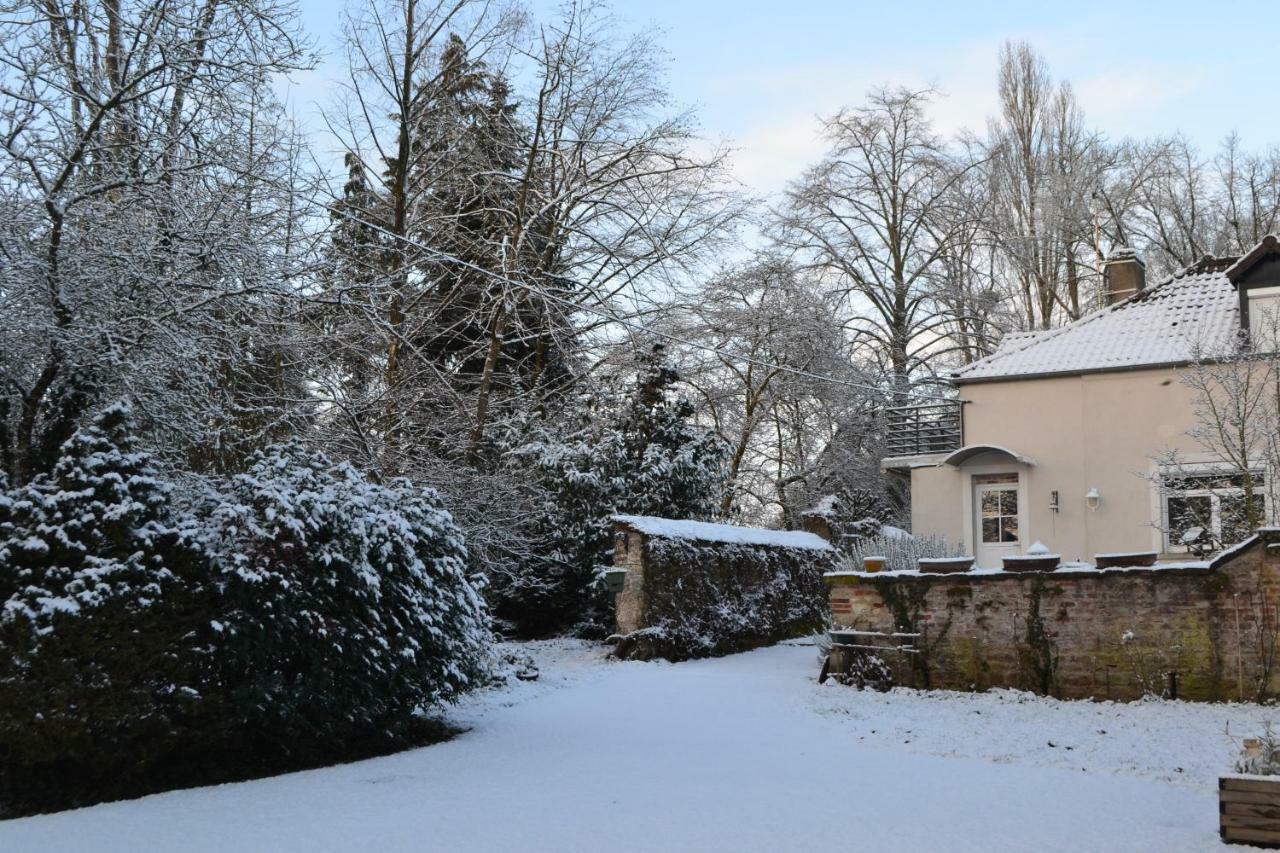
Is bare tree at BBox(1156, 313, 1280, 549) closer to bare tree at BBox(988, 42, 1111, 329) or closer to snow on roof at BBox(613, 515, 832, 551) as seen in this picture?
snow on roof at BBox(613, 515, 832, 551)

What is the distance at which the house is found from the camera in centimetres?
1719

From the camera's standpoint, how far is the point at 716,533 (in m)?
16.6

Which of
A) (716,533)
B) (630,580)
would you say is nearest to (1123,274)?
(716,533)

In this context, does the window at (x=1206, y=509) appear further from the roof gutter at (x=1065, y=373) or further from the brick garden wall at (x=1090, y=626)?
the brick garden wall at (x=1090, y=626)

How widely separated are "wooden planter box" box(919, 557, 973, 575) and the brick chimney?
11404 millimetres

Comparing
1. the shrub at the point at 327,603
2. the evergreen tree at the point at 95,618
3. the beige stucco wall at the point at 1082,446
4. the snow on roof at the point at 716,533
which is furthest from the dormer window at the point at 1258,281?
the evergreen tree at the point at 95,618

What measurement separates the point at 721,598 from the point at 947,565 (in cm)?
495

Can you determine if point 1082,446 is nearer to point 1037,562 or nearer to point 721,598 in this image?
point 721,598

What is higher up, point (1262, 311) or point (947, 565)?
point (1262, 311)

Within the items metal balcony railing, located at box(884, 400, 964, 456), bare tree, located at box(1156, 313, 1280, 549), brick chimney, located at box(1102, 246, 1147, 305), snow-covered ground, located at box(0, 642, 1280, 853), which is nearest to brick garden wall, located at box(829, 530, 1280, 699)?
snow-covered ground, located at box(0, 642, 1280, 853)

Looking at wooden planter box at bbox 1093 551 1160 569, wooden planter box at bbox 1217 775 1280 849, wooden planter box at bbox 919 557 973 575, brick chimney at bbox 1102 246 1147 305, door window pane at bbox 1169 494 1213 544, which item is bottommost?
wooden planter box at bbox 1217 775 1280 849

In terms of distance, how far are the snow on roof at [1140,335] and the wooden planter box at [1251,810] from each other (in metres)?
12.4

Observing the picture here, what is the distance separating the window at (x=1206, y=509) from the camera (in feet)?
49.2

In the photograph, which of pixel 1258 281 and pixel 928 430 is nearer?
pixel 1258 281
